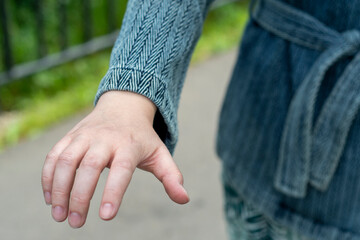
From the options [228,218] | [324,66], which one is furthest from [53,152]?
[228,218]

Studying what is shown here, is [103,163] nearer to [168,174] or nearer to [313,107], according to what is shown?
[168,174]

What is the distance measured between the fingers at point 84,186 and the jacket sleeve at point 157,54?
0.51 feet

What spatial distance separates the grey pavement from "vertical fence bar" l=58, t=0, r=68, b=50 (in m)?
0.65

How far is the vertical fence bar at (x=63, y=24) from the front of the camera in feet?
11.5

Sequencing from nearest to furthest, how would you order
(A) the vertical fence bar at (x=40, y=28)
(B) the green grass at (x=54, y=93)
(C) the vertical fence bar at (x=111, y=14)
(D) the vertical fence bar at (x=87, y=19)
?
(B) the green grass at (x=54, y=93), (A) the vertical fence bar at (x=40, y=28), (D) the vertical fence bar at (x=87, y=19), (C) the vertical fence bar at (x=111, y=14)

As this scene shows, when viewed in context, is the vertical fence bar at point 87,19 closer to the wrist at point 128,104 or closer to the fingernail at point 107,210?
the wrist at point 128,104

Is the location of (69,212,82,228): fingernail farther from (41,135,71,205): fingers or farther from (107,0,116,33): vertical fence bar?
(107,0,116,33): vertical fence bar

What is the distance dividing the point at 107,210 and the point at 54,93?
2872 millimetres

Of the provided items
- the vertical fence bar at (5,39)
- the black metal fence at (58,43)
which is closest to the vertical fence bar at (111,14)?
the black metal fence at (58,43)

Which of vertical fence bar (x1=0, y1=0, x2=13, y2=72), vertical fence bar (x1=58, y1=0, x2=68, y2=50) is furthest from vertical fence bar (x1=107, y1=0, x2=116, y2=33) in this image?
vertical fence bar (x1=0, y1=0, x2=13, y2=72)

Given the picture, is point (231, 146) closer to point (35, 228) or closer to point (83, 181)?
point (83, 181)

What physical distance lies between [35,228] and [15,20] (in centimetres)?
178

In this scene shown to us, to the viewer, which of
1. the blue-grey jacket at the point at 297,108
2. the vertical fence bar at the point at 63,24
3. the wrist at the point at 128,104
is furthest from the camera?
the vertical fence bar at the point at 63,24

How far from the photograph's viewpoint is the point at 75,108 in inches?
126
